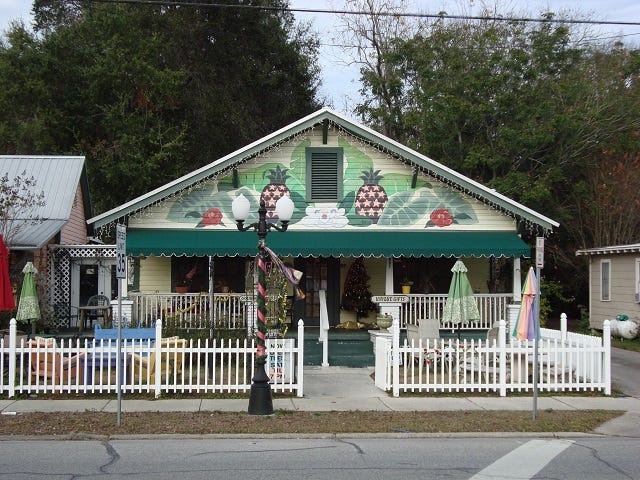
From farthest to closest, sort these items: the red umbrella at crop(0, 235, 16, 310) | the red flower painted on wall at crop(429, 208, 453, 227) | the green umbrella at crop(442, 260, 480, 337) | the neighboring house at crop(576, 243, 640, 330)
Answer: the neighboring house at crop(576, 243, 640, 330), the red flower painted on wall at crop(429, 208, 453, 227), the green umbrella at crop(442, 260, 480, 337), the red umbrella at crop(0, 235, 16, 310)

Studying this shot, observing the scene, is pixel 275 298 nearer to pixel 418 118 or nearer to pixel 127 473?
pixel 127 473

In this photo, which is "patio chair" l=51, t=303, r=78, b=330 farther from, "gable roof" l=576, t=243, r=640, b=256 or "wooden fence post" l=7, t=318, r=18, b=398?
"gable roof" l=576, t=243, r=640, b=256

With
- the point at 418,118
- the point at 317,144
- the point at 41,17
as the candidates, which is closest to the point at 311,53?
the point at 418,118

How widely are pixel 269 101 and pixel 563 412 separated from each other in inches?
1027

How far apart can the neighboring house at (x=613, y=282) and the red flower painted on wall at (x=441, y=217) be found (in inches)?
299

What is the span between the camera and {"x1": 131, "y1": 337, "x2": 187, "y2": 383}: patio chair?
1226 cm

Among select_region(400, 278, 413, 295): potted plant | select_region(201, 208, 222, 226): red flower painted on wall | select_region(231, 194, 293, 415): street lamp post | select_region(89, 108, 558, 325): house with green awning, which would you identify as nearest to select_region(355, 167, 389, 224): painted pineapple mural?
select_region(89, 108, 558, 325): house with green awning

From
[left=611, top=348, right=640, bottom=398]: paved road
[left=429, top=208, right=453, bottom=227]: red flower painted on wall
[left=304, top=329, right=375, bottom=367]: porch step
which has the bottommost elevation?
[left=611, top=348, right=640, bottom=398]: paved road

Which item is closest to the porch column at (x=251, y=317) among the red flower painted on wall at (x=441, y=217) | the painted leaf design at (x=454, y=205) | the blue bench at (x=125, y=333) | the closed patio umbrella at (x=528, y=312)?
the blue bench at (x=125, y=333)

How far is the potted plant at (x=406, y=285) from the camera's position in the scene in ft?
61.4

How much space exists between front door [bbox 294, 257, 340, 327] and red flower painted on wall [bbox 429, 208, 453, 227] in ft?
9.74

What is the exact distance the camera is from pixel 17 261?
19.8 meters

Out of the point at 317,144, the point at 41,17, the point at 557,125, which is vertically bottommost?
the point at 317,144

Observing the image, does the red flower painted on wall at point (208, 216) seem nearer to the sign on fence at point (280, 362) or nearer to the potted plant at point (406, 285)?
the potted plant at point (406, 285)
